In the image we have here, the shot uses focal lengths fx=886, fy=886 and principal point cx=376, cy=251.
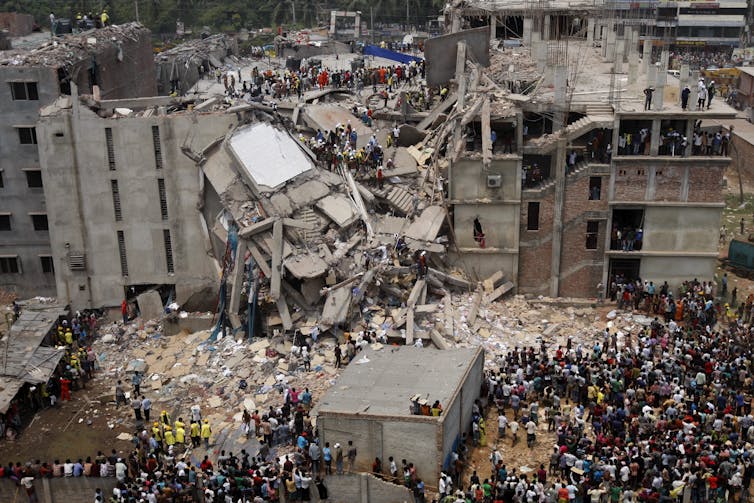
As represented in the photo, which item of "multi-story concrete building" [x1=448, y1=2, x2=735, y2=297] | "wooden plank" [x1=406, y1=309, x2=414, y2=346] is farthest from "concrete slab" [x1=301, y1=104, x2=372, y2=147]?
"wooden plank" [x1=406, y1=309, x2=414, y2=346]

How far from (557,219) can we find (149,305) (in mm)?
17189

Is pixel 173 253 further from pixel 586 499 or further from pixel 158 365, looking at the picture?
pixel 586 499

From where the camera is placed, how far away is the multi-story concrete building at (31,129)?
1463 inches

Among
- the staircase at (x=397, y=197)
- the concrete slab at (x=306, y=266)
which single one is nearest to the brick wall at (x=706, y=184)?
the staircase at (x=397, y=197)

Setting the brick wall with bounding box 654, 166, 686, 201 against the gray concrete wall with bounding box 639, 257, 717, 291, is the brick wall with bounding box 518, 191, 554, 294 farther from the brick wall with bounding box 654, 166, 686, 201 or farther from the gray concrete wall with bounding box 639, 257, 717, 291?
the brick wall with bounding box 654, 166, 686, 201

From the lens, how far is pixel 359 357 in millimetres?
27969

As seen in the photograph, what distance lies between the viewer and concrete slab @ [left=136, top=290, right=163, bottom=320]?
37094 mm

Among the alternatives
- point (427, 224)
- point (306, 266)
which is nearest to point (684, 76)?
point (427, 224)

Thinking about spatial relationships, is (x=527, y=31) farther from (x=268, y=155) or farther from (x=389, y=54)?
(x=268, y=155)

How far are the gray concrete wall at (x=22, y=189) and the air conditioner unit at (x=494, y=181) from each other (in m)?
18.4

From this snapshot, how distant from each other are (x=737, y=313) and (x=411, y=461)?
18685 millimetres

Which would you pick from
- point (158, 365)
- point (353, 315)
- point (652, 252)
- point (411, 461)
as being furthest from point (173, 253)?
point (652, 252)

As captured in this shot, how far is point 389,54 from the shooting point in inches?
2168

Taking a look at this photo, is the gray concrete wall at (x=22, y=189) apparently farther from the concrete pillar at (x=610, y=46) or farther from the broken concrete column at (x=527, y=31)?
the concrete pillar at (x=610, y=46)
